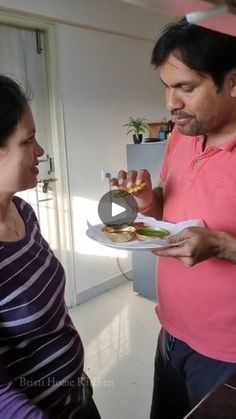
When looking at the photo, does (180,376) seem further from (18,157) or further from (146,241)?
(18,157)

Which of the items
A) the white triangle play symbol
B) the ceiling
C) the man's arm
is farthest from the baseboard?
the ceiling

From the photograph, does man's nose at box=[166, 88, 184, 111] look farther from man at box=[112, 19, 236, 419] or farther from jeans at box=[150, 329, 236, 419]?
jeans at box=[150, 329, 236, 419]

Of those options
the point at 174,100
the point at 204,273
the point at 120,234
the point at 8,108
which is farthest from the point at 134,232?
the point at 8,108

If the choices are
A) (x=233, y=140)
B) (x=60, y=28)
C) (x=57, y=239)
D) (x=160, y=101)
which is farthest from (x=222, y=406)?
(x=160, y=101)

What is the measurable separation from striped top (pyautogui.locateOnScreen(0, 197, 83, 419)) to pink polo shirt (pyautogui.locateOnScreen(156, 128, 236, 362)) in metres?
0.30

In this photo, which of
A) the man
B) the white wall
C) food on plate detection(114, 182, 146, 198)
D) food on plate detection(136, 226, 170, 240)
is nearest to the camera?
the man

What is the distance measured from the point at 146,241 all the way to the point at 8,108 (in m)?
0.50

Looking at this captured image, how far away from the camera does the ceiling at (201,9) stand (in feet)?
1.08

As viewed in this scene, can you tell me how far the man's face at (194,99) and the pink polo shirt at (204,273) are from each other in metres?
0.07

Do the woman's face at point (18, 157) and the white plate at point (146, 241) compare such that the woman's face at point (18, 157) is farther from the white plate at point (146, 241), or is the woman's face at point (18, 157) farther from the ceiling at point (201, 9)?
the ceiling at point (201, 9)

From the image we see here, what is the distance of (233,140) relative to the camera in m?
0.96

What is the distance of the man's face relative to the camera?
2.95ft

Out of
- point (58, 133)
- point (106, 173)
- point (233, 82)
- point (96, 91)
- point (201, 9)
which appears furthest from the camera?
point (106, 173)

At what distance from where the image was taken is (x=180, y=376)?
1.05m
